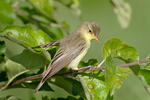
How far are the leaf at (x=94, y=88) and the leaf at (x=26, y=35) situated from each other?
0.47 m

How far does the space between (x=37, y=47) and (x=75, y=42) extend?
3.79 feet

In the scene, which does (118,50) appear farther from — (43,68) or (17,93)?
(17,93)

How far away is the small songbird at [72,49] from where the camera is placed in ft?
9.25

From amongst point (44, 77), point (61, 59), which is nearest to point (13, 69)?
point (44, 77)

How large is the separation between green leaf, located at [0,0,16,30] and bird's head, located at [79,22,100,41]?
1.16 meters

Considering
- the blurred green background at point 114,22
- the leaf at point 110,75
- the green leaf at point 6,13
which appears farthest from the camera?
the blurred green background at point 114,22

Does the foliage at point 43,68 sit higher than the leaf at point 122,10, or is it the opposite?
the leaf at point 122,10

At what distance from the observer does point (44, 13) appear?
3.49 m

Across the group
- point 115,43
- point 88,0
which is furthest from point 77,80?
point 88,0

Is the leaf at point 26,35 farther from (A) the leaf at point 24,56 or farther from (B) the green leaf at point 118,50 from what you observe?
(B) the green leaf at point 118,50

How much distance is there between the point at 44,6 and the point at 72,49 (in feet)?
1.72

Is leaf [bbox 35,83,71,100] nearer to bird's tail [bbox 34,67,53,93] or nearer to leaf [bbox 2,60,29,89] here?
bird's tail [bbox 34,67,53,93]

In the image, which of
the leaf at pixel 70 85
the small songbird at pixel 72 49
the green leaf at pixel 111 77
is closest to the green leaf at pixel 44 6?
the small songbird at pixel 72 49

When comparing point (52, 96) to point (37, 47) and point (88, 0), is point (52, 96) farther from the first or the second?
point (88, 0)
